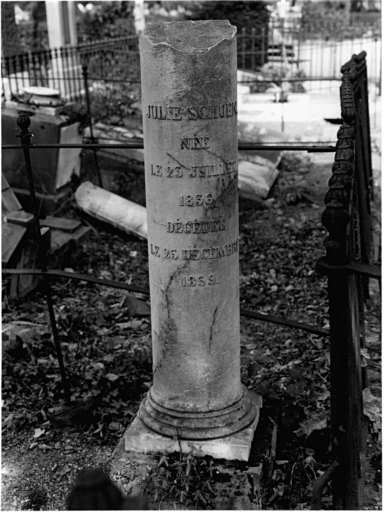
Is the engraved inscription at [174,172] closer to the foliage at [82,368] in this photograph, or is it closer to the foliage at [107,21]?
the foliage at [82,368]

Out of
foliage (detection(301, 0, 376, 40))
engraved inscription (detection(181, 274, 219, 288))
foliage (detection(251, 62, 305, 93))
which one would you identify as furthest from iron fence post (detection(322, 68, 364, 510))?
foliage (detection(301, 0, 376, 40))

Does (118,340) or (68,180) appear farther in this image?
(68,180)

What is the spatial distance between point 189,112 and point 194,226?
0.46 metres

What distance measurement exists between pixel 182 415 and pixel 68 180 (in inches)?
182

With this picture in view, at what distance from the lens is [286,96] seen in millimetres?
12523

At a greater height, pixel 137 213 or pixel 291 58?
pixel 291 58

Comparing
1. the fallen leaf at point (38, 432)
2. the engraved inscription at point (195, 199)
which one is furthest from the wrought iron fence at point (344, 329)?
the fallen leaf at point (38, 432)

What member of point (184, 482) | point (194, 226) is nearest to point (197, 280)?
point (194, 226)

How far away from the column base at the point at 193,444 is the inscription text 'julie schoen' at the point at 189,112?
1408 mm

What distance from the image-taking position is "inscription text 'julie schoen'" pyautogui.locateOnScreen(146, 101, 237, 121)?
8.61 ft

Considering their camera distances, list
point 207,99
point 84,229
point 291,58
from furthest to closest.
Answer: point 291,58 → point 84,229 → point 207,99

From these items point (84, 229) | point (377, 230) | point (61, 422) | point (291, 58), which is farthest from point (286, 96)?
point (61, 422)

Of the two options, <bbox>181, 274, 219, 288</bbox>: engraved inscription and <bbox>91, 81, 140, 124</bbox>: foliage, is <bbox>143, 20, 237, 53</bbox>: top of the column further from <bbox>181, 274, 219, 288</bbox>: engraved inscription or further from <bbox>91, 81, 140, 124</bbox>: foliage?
<bbox>91, 81, 140, 124</bbox>: foliage

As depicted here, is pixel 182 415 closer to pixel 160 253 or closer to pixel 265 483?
pixel 265 483
